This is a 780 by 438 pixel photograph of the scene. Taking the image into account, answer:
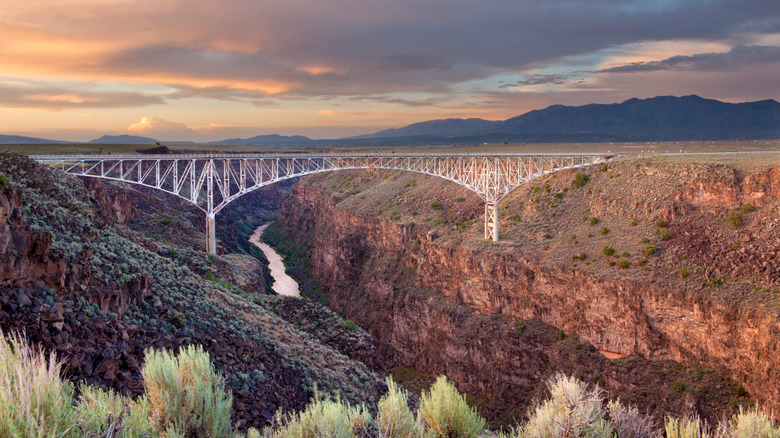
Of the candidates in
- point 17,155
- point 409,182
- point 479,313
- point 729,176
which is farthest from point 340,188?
point 17,155

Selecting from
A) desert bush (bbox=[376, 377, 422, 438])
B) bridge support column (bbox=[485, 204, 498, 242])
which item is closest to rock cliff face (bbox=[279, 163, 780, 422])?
bridge support column (bbox=[485, 204, 498, 242])

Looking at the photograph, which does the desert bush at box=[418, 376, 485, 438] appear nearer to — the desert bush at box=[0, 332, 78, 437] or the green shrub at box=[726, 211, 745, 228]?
the desert bush at box=[0, 332, 78, 437]

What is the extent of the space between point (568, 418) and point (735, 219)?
35.1 meters

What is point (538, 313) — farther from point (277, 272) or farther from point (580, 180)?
point (277, 272)

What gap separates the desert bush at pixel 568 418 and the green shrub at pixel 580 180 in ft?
141

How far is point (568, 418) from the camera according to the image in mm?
12266

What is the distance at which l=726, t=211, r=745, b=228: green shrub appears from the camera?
39188 millimetres

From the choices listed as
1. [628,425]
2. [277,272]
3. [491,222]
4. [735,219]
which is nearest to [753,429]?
[628,425]

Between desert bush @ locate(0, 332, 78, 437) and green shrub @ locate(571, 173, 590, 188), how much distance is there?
167 feet

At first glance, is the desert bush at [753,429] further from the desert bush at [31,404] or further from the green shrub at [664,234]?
the green shrub at [664,234]

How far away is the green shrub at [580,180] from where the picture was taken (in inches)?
2092

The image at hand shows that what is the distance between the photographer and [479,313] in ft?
159

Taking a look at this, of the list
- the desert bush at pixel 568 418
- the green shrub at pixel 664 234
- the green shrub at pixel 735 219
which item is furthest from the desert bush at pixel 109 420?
the green shrub at pixel 735 219

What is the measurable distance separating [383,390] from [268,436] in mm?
15391
